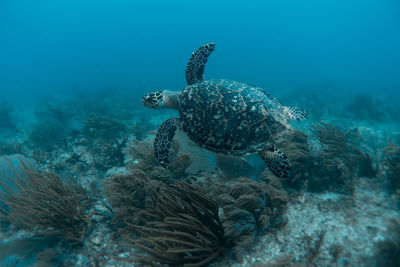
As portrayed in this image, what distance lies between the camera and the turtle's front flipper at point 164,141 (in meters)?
3.58

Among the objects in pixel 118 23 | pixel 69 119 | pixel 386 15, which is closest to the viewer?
pixel 69 119

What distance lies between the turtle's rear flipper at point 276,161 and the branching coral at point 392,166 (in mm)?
1895

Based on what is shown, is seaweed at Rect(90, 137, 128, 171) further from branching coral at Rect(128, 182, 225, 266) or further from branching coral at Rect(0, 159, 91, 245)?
branching coral at Rect(128, 182, 225, 266)

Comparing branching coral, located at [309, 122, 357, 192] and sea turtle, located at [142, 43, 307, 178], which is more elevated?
sea turtle, located at [142, 43, 307, 178]

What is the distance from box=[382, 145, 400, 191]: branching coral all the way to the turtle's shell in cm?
210

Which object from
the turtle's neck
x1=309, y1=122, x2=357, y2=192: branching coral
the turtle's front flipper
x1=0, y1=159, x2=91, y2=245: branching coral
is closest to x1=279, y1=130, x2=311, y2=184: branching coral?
x1=309, y1=122, x2=357, y2=192: branching coral

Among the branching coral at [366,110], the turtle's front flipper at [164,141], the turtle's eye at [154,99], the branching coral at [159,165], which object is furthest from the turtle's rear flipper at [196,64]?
the branching coral at [366,110]

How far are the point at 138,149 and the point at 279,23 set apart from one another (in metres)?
142

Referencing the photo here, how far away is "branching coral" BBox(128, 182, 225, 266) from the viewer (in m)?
1.97

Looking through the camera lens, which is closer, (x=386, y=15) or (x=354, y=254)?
(x=354, y=254)

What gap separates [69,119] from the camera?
36.2 feet

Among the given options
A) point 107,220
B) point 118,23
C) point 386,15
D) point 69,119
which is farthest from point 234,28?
point 107,220

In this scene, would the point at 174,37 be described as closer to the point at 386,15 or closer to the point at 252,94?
the point at 252,94

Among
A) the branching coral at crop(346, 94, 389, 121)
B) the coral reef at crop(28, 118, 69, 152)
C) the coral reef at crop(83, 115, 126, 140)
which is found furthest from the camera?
the branching coral at crop(346, 94, 389, 121)
